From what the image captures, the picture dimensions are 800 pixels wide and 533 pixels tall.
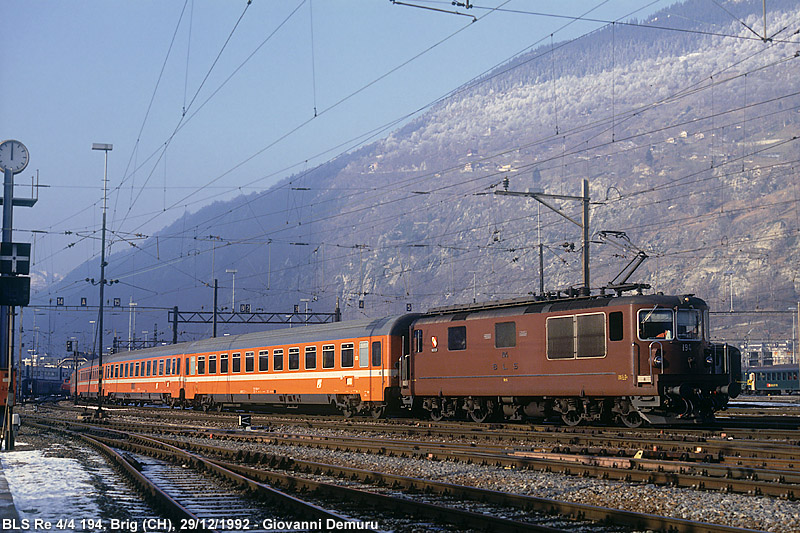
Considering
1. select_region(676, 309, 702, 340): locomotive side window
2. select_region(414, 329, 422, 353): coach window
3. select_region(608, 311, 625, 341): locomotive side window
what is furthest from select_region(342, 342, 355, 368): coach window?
select_region(676, 309, 702, 340): locomotive side window

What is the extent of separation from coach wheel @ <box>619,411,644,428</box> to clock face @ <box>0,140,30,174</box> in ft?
56.6

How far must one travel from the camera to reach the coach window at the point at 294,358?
36.3m

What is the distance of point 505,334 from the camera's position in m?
26.7

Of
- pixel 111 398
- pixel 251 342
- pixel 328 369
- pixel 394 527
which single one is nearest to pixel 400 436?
pixel 328 369

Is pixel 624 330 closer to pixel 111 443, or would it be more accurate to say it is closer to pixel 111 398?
pixel 111 443

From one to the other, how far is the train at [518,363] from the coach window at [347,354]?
51mm

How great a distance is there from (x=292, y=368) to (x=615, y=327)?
16.8 m

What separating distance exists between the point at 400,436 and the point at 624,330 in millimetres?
6490

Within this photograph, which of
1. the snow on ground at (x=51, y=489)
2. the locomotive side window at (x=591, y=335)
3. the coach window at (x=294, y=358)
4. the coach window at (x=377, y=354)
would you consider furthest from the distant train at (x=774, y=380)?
the snow on ground at (x=51, y=489)

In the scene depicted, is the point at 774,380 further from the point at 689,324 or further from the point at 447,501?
the point at 447,501

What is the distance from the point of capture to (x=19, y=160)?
23.7m

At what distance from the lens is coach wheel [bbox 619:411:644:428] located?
2427 cm

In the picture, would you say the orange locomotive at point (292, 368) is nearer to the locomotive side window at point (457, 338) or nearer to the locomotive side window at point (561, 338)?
the locomotive side window at point (457, 338)

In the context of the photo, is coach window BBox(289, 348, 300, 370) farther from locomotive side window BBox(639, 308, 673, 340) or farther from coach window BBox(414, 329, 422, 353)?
locomotive side window BBox(639, 308, 673, 340)
